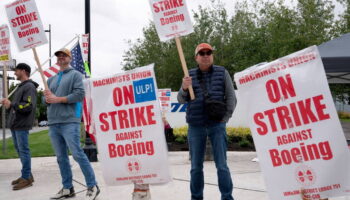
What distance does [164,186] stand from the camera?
222 inches

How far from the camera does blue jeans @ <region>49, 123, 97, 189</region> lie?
4.82 metres

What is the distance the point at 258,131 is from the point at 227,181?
1080 millimetres

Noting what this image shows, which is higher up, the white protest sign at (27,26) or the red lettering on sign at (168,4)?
the white protest sign at (27,26)

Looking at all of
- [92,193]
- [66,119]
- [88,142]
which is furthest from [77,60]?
[92,193]

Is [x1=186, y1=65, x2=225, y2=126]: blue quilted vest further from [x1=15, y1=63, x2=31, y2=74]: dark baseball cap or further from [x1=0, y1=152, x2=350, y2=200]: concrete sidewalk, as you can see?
[x1=15, y1=63, x2=31, y2=74]: dark baseball cap

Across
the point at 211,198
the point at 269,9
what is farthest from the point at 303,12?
the point at 211,198

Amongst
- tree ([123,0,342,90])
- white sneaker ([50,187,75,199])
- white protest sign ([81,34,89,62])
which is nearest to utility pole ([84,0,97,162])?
white protest sign ([81,34,89,62])

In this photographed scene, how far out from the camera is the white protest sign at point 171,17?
4.21 m

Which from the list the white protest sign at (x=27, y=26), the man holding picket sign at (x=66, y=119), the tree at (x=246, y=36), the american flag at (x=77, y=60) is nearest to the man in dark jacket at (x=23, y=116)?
the man holding picket sign at (x=66, y=119)

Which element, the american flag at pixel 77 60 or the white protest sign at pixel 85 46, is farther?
the american flag at pixel 77 60

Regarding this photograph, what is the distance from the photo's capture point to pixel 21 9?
16.5ft

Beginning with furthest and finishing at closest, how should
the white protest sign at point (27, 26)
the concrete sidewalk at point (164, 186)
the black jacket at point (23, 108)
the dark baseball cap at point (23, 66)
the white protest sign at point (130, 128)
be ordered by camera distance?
the dark baseball cap at point (23, 66)
the black jacket at point (23, 108)
the concrete sidewalk at point (164, 186)
the white protest sign at point (27, 26)
the white protest sign at point (130, 128)

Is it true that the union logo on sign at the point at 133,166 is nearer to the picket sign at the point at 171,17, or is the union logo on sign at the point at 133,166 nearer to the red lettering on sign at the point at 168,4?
the picket sign at the point at 171,17

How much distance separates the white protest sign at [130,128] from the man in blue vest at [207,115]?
45 cm
